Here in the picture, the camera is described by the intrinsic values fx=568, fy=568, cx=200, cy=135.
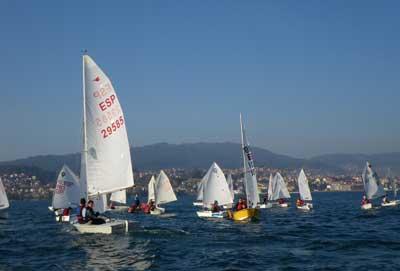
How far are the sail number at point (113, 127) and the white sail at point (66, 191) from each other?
88.7 ft

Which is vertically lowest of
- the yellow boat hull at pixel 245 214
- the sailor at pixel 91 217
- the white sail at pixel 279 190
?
the yellow boat hull at pixel 245 214

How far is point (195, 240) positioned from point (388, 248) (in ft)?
35.0

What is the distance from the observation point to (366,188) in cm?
7144

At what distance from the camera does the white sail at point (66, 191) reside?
5912cm

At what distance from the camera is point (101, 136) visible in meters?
33.3

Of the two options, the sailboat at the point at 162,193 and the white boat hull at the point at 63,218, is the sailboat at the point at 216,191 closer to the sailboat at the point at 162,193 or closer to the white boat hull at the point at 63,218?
the sailboat at the point at 162,193

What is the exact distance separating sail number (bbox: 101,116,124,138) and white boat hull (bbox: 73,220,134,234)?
16.9 ft

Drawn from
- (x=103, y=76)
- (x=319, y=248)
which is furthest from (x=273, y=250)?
(x=103, y=76)

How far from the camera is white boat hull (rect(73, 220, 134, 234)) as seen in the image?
31.9 m

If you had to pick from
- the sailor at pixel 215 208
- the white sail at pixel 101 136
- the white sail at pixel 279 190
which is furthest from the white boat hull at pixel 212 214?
the white sail at pixel 279 190

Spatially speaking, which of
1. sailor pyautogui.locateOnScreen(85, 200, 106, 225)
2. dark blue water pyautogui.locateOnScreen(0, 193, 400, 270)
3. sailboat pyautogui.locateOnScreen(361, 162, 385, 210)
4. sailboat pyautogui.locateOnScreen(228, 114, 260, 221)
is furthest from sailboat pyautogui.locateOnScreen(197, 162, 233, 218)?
sailor pyautogui.locateOnScreen(85, 200, 106, 225)

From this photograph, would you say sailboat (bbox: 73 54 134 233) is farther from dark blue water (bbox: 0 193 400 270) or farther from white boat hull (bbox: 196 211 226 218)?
white boat hull (bbox: 196 211 226 218)

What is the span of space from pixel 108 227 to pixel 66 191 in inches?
1150

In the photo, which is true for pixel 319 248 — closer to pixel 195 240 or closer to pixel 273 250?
pixel 273 250
